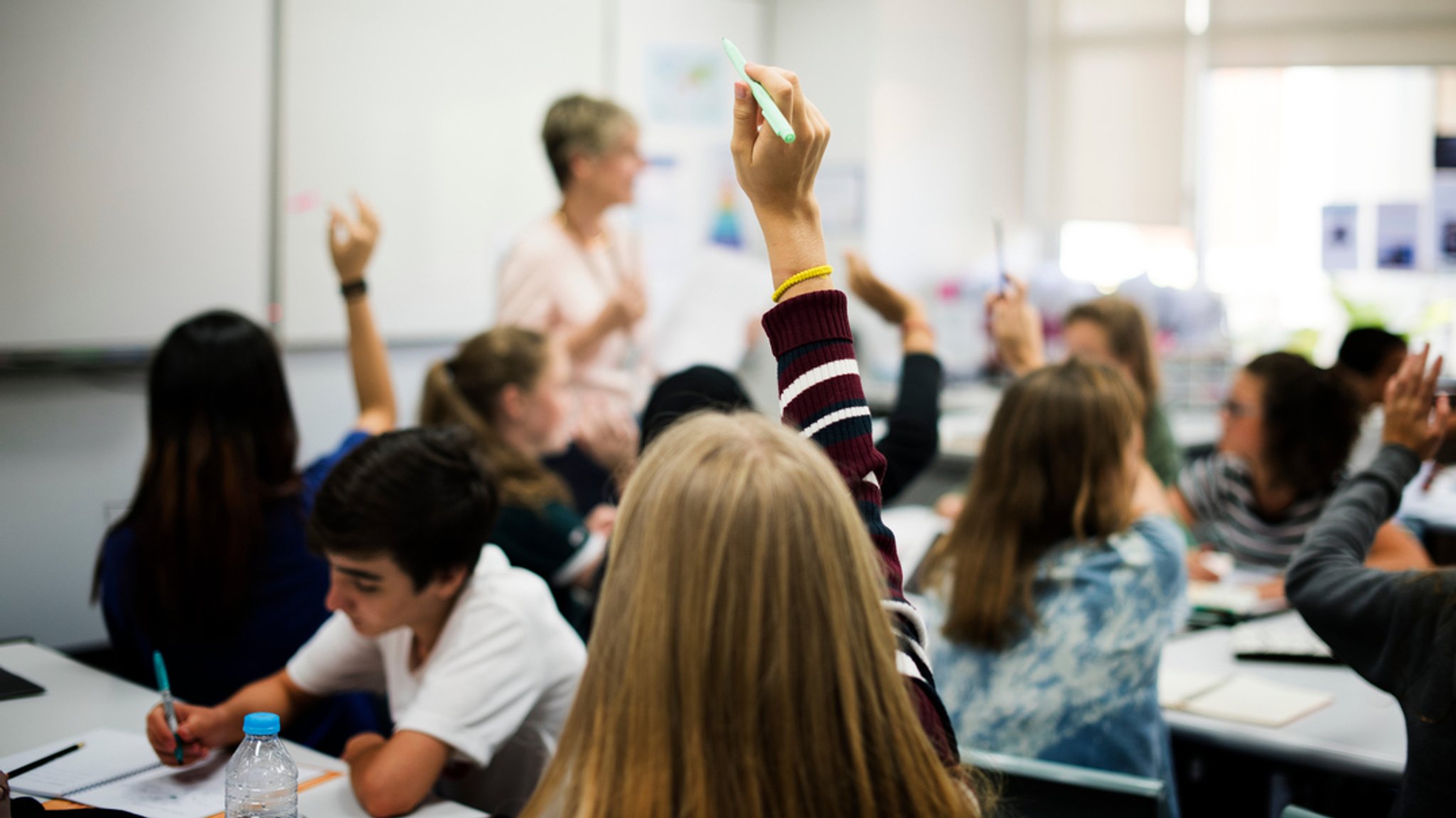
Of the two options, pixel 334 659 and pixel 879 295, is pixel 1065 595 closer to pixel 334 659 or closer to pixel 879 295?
pixel 879 295

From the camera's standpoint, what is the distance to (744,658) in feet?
2.77

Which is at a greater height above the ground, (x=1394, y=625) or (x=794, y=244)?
(x=794, y=244)

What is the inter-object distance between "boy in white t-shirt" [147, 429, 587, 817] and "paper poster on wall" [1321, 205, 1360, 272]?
3.48 metres

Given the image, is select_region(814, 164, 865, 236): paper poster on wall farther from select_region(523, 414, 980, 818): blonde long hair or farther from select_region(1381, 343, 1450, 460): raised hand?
select_region(523, 414, 980, 818): blonde long hair

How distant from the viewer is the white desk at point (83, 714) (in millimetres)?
1512

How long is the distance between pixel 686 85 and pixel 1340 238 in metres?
2.65

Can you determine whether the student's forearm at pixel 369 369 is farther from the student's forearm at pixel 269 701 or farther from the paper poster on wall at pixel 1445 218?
the paper poster on wall at pixel 1445 218

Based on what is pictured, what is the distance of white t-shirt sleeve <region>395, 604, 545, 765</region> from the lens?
1546 millimetres

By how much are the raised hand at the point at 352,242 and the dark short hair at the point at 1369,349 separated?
2.51m

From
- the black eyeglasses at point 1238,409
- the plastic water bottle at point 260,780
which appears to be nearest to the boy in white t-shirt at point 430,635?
the plastic water bottle at point 260,780

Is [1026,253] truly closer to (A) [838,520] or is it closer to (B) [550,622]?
(B) [550,622]

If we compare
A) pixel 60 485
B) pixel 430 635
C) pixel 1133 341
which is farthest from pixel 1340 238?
pixel 60 485

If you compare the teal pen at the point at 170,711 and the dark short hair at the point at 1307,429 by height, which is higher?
the dark short hair at the point at 1307,429

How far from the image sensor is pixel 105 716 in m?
1.84
